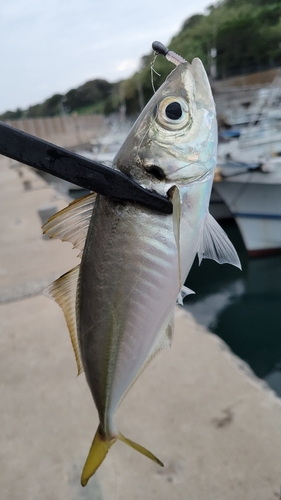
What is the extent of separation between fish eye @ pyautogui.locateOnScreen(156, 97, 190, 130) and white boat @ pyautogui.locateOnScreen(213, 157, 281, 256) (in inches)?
284

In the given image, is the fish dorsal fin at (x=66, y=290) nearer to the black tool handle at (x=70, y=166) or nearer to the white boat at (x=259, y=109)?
the black tool handle at (x=70, y=166)

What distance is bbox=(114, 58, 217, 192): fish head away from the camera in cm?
99

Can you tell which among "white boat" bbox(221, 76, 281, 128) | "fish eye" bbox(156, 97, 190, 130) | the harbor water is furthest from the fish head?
"white boat" bbox(221, 76, 281, 128)

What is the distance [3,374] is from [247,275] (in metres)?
6.52

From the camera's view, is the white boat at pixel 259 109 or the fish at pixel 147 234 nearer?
the fish at pixel 147 234

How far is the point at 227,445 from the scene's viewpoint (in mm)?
1958

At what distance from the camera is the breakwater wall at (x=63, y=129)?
3725cm

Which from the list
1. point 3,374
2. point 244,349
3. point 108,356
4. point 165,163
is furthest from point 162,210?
point 244,349

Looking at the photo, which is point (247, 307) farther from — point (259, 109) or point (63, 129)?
point (63, 129)

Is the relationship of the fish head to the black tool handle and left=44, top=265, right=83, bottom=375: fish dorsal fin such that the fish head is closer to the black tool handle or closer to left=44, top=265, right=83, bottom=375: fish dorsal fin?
the black tool handle

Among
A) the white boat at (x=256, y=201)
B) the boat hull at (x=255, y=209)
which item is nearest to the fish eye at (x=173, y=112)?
the white boat at (x=256, y=201)

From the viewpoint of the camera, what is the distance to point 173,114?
40.0 inches

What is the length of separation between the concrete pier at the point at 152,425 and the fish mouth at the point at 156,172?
1479 mm

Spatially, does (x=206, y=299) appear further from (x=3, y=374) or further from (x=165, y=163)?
(x=165, y=163)
